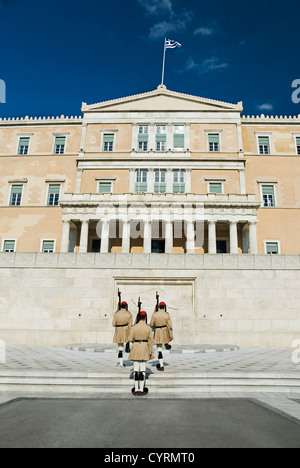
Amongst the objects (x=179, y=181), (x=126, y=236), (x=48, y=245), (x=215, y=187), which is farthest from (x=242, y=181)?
(x=48, y=245)

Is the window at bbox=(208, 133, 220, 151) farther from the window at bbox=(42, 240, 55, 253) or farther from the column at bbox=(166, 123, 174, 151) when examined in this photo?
the window at bbox=(42, 240, 55, 253)

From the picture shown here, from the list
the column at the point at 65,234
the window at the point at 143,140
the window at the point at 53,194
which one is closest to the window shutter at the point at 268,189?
the window at the point at 143,140

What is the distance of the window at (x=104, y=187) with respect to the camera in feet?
105

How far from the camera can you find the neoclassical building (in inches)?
1136

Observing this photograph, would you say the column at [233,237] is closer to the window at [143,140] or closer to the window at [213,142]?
the window at [213,142]

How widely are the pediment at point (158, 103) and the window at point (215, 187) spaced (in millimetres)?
8622

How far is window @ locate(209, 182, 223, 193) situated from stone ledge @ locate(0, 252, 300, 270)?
51.9 feet

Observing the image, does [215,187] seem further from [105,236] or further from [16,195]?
[16,195]

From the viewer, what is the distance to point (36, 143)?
113 feet

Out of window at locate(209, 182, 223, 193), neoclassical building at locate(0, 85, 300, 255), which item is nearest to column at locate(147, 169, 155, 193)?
neoclassical building at locate(0, 85, 300, 255)

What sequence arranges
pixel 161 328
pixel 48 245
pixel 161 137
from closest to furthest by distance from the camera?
pixel 161 328 < pixel 48 245 < pixel 161 137

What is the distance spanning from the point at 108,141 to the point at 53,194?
8.11 meters

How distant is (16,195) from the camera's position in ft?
108

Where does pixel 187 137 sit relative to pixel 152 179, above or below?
above
